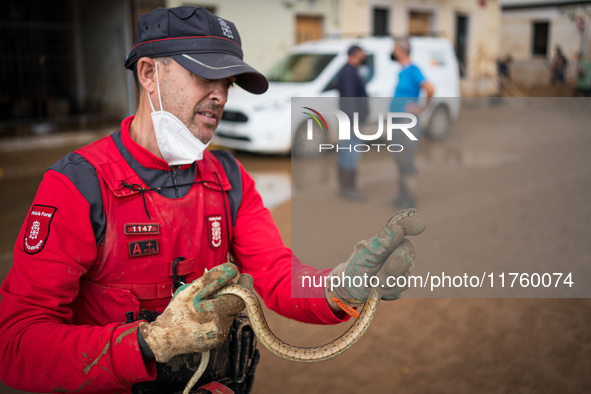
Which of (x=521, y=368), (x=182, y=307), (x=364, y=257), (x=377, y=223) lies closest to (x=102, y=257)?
(x=182, y=307)

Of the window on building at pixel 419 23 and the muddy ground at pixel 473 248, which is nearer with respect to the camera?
the muddy ground at pixel 473 248

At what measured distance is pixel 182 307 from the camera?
68.3 inches

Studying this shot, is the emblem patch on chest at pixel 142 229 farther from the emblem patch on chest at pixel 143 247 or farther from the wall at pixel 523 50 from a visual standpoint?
the wall at pixel 523 50

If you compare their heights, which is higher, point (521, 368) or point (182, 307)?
point (182, 307)

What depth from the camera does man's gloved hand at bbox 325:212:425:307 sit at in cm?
175

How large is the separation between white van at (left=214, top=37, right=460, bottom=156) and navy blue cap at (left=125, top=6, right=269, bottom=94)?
715cm

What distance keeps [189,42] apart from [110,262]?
82 cm

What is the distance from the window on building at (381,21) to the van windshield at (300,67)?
9.29 m

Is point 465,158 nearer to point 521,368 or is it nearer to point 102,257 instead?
point 521,368

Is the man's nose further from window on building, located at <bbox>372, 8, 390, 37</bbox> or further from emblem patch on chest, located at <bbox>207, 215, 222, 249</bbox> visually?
window on building, located at <bbox>372, 8, 390, 37</bbox>

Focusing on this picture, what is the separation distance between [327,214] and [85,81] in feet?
33.2

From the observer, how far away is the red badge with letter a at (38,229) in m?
1.73

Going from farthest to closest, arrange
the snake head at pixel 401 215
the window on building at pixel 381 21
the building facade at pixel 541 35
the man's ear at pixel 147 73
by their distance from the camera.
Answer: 1. the window on building at pixel 381 21
2. the building facade at pixel 541 35
3. the man's ear at pixel 147 73
4. the snake head at pixel 401 215

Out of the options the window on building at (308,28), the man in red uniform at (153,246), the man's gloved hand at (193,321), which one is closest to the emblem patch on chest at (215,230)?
the man in red uniform at (153,246)
